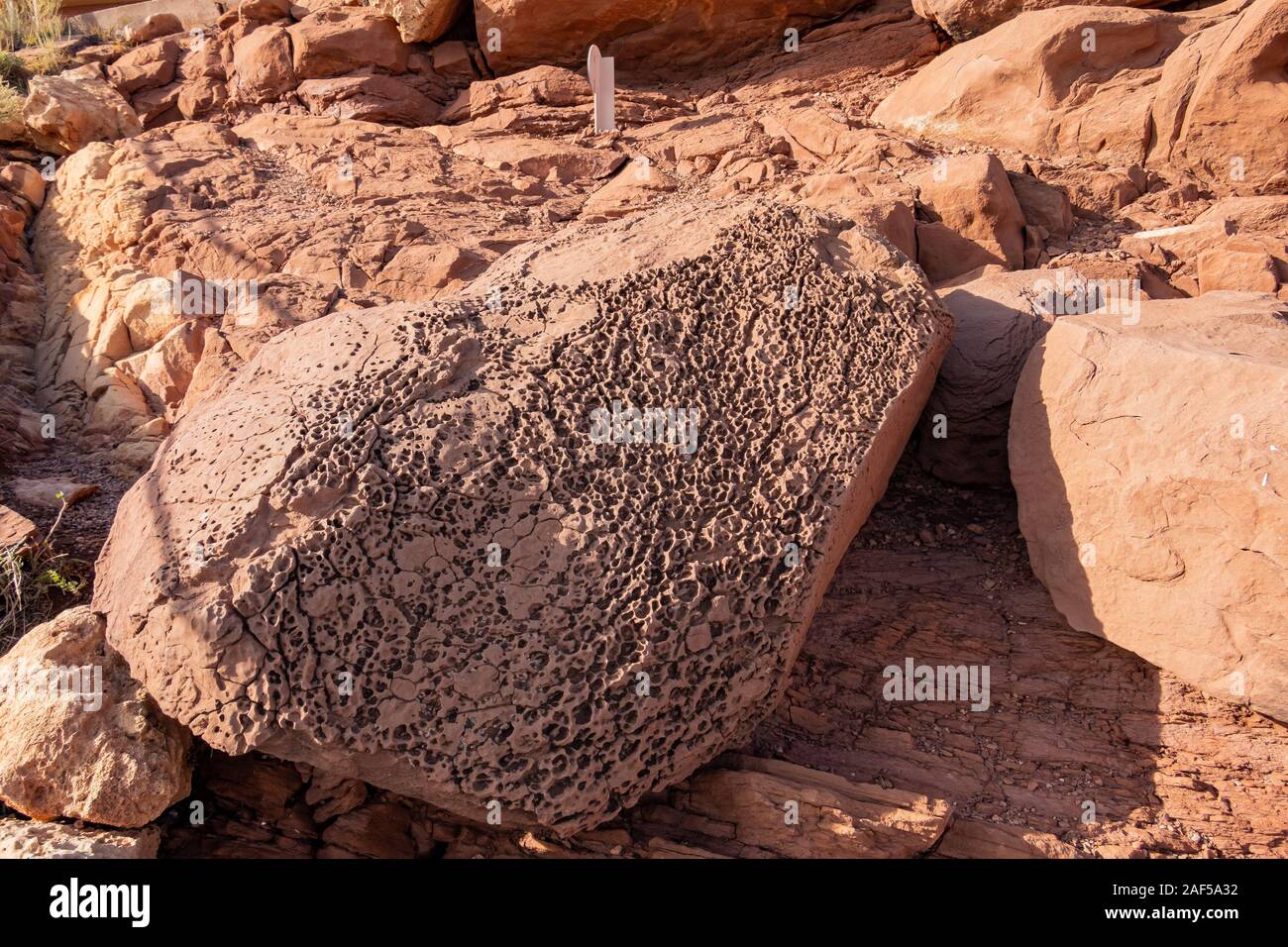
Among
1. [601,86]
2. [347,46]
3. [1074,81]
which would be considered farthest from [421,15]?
[1074,81]

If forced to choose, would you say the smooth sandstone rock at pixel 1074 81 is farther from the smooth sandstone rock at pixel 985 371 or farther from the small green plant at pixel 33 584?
the small green plant at pixel 33 584

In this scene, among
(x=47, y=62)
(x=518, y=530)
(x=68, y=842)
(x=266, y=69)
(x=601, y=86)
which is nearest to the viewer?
(x=68, y=842)

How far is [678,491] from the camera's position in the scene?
3.28 meters

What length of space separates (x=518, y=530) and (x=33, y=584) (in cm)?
214

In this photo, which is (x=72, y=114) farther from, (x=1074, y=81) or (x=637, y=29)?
(x=1074, y=81)

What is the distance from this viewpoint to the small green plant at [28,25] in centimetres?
820

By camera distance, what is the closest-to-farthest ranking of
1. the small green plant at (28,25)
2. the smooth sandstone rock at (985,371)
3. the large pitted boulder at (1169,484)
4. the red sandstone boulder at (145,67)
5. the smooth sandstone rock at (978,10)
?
the large pitted boulder at (1169,484) → the smooth sandstone rock at (985,371) → the smooth sandstone rock at (978,10) → the red sandstone boulder at (145,67) → the small green plant at (28,25)

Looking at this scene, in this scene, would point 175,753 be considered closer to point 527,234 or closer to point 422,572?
point 422,572

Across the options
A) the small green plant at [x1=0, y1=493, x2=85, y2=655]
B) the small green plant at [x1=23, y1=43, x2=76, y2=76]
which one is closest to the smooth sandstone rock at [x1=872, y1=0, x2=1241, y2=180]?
the small green plant at [x1=0, y1=493, x2=85, y2=655]

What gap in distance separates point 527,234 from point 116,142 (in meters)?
3.40

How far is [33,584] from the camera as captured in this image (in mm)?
3820

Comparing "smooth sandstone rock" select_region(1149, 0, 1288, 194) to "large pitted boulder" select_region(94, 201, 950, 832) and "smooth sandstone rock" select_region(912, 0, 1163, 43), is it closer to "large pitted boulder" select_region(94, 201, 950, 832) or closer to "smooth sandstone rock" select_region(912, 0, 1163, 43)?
"smooth sandstone rock" select_region(912, 0, 1163, 43)

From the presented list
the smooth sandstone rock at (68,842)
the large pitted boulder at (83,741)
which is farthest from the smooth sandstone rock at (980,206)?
the smooth sandstone rock at (68,842)

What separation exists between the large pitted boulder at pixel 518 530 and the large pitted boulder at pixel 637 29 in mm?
4701
